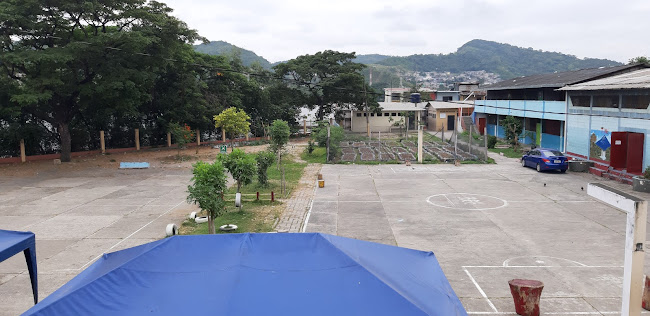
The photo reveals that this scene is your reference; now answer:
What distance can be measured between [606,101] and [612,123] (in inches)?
54.4

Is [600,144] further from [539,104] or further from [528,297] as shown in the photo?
[528,297]

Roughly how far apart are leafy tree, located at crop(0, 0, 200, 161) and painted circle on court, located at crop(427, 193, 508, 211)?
18545mm

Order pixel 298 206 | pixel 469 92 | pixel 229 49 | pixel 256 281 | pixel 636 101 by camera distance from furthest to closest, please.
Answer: pixel 229 49 < pixel 469 92 < pixel 636 101 < pixel 298 206 < pixel 256 281

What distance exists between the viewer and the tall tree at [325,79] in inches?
1869

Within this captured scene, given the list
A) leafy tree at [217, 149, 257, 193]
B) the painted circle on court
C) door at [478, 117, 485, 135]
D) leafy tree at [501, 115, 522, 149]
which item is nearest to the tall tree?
door at [478, 117, 485, 135]

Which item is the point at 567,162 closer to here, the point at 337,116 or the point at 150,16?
the point at 150,16

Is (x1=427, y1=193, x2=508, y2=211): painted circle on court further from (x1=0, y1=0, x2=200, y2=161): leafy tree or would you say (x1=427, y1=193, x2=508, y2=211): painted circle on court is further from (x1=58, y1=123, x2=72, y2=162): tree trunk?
(x1=58, y1=123, x2=72, y2=162): tree trunk

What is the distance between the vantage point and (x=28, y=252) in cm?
867

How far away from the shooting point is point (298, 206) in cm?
1836

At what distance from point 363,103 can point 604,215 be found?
1329 inches

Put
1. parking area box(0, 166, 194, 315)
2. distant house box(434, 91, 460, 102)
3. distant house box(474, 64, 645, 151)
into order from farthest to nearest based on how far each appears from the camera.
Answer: distant house box(434, 91, 460, 102) < distant house box(474, 64, 645, 151) < parking area box(0, 166, 194, 315)

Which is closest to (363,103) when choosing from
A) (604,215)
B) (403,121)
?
(403,121)

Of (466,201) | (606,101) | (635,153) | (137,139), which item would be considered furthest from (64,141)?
(635,153)

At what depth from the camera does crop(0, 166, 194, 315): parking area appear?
37.2 feet
